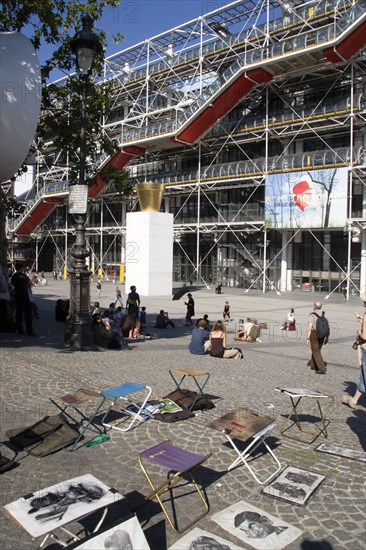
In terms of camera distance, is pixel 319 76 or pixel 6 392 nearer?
pixel 6 392

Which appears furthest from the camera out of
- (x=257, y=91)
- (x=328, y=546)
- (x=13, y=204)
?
(x=257, y=91)

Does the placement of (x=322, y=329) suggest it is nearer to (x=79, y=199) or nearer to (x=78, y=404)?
(x=78, y=404)

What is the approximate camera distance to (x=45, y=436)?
18.3 feet

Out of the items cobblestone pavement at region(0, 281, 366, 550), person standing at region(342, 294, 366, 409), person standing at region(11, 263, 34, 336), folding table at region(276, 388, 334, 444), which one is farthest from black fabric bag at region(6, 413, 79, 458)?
person standing at region(11, 263, 34, 336)

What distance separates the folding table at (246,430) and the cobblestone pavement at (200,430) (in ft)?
0.46

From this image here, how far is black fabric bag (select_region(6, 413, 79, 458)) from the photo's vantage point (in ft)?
17.6

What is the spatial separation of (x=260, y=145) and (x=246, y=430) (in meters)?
34.9

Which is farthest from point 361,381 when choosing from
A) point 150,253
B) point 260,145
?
point 260,145

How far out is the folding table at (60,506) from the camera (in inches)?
134

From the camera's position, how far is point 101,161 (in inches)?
1572

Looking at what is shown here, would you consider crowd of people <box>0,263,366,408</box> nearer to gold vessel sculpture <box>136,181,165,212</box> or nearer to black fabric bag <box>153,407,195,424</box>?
black fabric bag <box>153,407,195,424</box>

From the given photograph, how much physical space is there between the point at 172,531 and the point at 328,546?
47.3 inches

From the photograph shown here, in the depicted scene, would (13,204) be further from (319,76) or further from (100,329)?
(319,76)

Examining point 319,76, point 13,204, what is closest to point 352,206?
point 319,76
